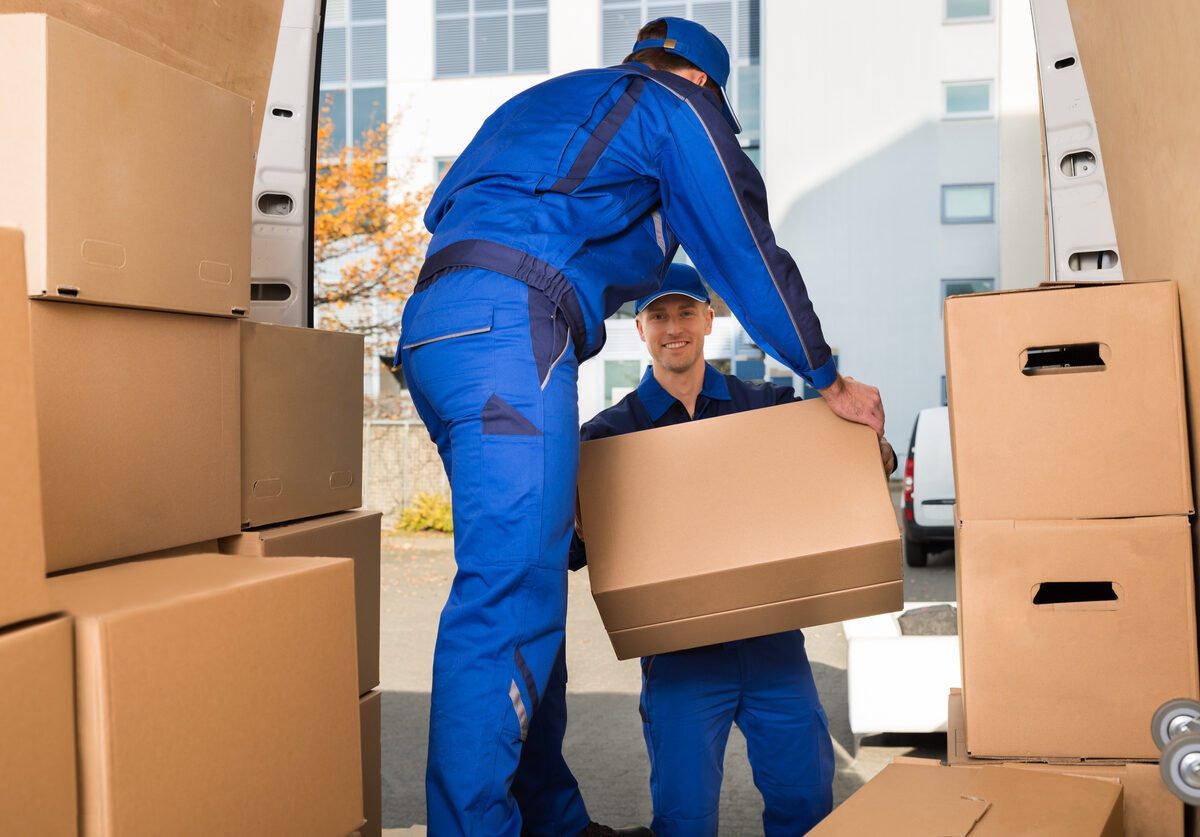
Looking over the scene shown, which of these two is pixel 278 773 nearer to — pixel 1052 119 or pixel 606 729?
pixel 1052 119

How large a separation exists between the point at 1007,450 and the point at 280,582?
106cm

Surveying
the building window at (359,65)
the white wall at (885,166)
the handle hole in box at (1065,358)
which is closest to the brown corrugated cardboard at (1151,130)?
the handle hole in box at (1065,358)

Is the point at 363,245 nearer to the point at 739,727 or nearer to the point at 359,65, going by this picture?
the point at 359,65

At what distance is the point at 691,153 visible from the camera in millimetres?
1665

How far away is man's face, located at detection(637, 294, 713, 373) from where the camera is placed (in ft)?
7.77

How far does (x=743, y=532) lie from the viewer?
1.69m

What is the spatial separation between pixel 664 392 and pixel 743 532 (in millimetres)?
720

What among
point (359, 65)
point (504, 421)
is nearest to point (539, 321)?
point (504, 421)

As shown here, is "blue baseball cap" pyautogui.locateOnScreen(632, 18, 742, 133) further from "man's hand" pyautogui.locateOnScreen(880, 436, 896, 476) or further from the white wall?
the white wall

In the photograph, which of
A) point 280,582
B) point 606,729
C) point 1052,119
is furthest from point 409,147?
point 280,582

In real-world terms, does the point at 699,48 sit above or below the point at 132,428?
above

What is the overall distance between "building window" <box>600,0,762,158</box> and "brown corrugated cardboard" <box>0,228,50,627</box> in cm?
1114

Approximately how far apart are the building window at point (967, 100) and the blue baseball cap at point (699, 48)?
424 inches

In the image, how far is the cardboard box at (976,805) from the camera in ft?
4.04
